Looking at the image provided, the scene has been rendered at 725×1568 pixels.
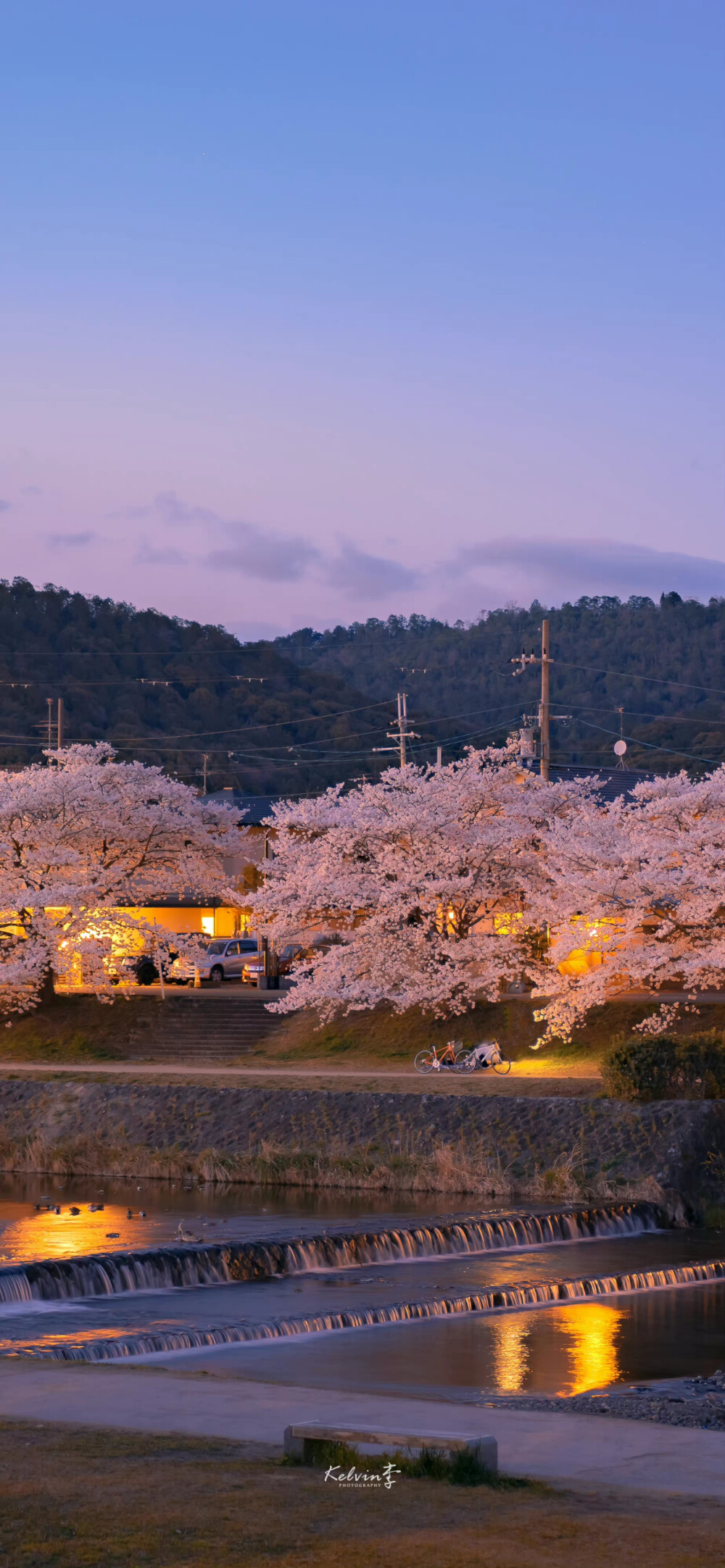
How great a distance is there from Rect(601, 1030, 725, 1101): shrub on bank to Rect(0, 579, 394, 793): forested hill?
7396cm

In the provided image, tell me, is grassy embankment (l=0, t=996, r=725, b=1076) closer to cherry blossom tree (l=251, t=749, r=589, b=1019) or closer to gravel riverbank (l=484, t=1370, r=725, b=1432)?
cherry blossom tree (l=251, t=749, r=589, b=1019)

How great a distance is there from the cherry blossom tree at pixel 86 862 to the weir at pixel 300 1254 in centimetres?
2349

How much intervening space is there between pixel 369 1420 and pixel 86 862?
3914 cm

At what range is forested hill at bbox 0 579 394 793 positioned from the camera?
114 metres

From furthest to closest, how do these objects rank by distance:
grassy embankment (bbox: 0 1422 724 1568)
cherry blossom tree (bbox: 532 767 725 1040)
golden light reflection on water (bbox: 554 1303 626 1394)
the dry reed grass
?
cherry blossom tree (bbox: 532 767 725 1040) < the dry reed grass < golden light reflection on water (bbox: 554 1303 626 1394) < grassy embankment (bbox: 0 1422 724 1568)

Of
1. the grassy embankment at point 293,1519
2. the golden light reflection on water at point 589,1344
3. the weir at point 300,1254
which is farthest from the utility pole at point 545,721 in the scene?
the grassy embankment at point 293,1519

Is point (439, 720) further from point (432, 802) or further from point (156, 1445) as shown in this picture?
point (156, 1445)

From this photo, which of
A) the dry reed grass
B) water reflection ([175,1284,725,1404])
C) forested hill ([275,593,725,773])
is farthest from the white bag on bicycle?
forested hill ([275,593,725,773])

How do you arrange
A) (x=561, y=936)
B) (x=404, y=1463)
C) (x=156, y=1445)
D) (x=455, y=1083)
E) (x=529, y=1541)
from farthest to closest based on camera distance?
(x=561, y=936), (x=455, y=1083), (x=156, y=1445), (x=404, y=1463), (x=529, y=1541)

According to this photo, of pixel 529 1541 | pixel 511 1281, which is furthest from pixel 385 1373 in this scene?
pixel 529 1541

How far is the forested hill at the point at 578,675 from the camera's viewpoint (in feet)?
378

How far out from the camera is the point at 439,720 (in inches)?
4673

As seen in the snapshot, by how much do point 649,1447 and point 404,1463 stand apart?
7.46 feet

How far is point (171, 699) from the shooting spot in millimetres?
122188
